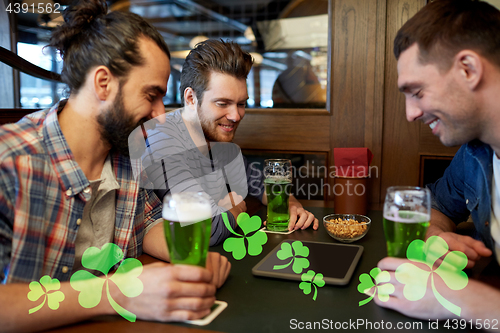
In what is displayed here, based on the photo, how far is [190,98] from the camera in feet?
6.17

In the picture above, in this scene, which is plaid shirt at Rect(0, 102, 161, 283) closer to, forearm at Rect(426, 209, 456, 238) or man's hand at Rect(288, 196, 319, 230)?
man's hand at Rect(288, 196, 319, 230)

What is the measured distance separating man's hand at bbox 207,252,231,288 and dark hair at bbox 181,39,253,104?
3.43 ft

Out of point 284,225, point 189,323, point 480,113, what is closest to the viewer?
point 189,323

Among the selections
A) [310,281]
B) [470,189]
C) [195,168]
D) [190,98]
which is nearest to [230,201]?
[195,168]

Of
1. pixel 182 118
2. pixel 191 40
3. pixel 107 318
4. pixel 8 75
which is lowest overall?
pixel 107 318

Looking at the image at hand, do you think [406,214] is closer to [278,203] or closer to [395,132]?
[278,203]

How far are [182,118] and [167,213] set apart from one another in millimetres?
1179

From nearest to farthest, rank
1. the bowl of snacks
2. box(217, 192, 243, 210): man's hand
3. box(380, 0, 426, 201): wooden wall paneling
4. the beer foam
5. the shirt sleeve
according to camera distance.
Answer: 1. the beer foam
2. the bowl of snacks
3. the shirt sleeve
4. box(217, 192, 243, 210): man's hand
5. box(380, 0, 426, 201): wooden wall paneling

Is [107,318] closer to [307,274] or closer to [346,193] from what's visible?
[307,274]

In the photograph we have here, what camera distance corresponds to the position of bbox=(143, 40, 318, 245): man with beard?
1607 mm

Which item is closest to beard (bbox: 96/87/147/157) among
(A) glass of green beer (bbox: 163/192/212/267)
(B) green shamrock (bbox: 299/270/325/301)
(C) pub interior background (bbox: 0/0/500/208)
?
(A) glass of green beer (bbox: 163/192/212/267)

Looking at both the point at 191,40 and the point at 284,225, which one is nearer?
the point at 284,225

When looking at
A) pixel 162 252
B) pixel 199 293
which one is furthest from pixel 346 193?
pixel 199 293

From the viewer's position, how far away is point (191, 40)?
2.80m
